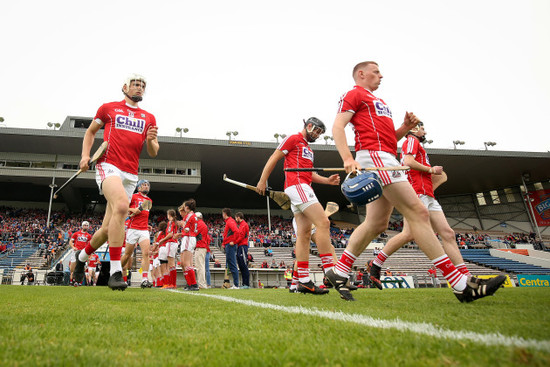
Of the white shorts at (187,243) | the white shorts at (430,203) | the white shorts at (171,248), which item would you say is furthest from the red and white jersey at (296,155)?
the white shorts at (171,248)

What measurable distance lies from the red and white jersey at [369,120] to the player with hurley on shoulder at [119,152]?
2359 mm

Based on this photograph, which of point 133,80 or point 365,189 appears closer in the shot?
point 365,189

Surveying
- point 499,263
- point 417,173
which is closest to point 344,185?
point 417,173

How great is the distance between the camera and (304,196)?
5152 millimetres

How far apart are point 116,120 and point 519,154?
133 feet

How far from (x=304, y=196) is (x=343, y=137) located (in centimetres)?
169

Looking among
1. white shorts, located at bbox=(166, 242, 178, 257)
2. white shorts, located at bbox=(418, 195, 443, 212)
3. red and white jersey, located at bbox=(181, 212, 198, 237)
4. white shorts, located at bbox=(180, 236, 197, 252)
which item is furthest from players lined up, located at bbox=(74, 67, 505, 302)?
white shorts, located at bbox=(166, 242, 178, 257)

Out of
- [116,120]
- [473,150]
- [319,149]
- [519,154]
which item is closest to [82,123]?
[319,149]

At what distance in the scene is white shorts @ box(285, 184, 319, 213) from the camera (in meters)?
5.12

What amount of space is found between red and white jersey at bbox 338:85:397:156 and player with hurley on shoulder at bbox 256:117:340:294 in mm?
1437

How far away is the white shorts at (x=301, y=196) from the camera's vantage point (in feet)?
16.8

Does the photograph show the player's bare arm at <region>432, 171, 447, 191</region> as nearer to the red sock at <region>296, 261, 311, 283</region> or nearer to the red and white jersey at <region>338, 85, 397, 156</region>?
the red and white jersey at <region>338, 85, 397, 156</region>

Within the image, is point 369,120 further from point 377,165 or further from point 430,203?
point 430,203

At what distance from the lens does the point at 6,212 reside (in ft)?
119
